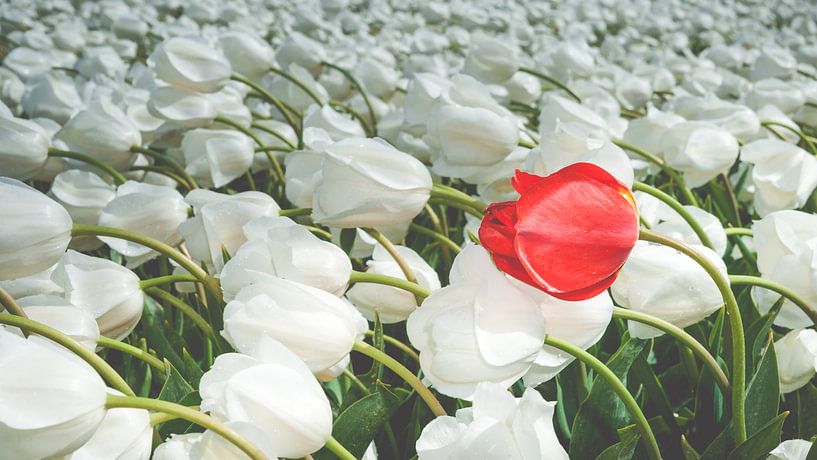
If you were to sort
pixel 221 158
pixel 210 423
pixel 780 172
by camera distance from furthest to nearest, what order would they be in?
pixel 221 158
pixel 780 172
pixel 210 423

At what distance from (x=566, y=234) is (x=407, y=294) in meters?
0.23

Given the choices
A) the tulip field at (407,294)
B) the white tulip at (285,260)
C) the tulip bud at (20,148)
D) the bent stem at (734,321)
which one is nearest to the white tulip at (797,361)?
the tulip field at (407,294)

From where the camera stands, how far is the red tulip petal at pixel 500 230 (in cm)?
51

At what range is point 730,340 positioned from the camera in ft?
2.19

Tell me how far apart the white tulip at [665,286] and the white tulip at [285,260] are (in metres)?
0.19

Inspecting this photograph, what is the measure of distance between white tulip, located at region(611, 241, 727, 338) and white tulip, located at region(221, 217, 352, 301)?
0.19 m

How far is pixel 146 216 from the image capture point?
2.61ft

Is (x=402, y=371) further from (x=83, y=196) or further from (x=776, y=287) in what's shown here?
(x=83, y=196)

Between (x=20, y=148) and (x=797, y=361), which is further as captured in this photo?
(x=20, y=148)

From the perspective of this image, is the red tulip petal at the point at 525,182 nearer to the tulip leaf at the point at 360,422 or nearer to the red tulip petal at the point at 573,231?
the red tulip petal at the point at 573,231

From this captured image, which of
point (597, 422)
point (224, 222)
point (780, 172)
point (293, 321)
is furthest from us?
point (780, 172)

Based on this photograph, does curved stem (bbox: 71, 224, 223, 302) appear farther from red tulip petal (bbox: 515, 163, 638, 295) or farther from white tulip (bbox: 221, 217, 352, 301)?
red tulip petal (bbox: 515, 163, 638, 295)

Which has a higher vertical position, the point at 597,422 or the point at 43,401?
the point at 43,401

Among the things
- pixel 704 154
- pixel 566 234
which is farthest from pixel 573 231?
pixel 704 154
